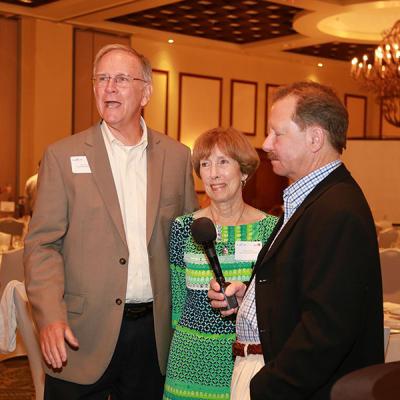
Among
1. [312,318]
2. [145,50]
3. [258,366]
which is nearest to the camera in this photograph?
[312,318]

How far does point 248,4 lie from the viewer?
12148 mm

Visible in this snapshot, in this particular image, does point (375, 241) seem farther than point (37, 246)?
No

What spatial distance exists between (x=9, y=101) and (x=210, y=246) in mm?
11526

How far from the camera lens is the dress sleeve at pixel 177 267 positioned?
9.76 feet

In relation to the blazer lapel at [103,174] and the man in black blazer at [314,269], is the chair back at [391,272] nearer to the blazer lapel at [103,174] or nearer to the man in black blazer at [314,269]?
the blazer lapel at [103,174]

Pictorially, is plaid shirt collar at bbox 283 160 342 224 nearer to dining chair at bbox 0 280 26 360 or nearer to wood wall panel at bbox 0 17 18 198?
dining chair at bbox 0 280 26 360

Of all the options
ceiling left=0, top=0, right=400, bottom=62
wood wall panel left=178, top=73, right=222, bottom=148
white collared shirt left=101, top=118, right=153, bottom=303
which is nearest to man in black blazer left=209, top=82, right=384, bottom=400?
white collared shirt left=101, top=118, right=153, bottom=303

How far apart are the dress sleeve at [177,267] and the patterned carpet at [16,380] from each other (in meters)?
2.68

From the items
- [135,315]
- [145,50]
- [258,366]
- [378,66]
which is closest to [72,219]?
[135,315]

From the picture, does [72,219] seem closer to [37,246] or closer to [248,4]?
[37,246]

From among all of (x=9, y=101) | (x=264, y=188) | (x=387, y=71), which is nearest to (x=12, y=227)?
(x=9, y=101)

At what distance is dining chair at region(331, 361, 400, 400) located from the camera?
4.06 ft

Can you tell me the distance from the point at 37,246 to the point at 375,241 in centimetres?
129

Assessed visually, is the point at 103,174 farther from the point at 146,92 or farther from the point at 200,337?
the point at 200,337
